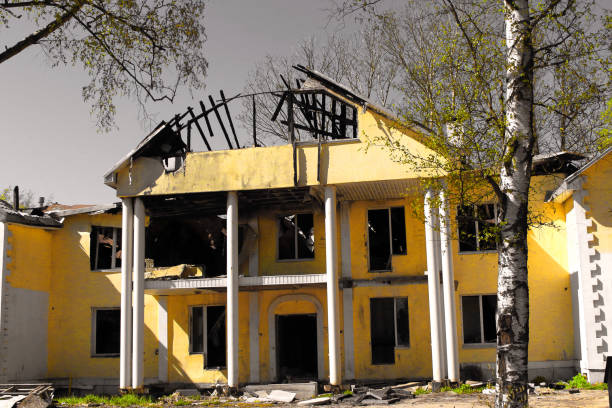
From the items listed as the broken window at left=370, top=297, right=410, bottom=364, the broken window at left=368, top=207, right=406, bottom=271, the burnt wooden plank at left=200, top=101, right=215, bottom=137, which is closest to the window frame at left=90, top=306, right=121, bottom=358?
the burnt wooden plank at left=200, top=101, right=215, bottom=137

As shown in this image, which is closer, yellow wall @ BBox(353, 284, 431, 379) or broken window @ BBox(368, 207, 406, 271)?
yellow wall @ BBox(353, 284, 431, 379)

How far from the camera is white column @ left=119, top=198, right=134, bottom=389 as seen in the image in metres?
20.2

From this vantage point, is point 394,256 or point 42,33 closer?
point 42,33

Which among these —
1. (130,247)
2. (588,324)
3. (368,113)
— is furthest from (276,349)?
(588,324)

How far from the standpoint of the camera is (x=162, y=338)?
22766 millimetres

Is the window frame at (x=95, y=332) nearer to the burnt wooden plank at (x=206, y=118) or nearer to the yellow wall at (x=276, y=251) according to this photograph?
the yellow wall at (x=276, y=251)

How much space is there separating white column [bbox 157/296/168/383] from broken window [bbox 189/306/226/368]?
2.74 feet

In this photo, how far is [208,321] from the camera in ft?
75.1

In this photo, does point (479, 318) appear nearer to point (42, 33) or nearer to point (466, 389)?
point (466, 389)

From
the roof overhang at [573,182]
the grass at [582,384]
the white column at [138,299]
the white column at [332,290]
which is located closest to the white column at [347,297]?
the white column at [332,290]

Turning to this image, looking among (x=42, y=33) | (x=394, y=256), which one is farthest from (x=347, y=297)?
(x=42, y=33)

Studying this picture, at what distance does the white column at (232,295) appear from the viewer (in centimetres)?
1965

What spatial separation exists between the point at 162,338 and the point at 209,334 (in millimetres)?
1562

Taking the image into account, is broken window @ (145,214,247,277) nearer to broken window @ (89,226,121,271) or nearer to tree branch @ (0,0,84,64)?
broken window @ (89,226,121,271)
